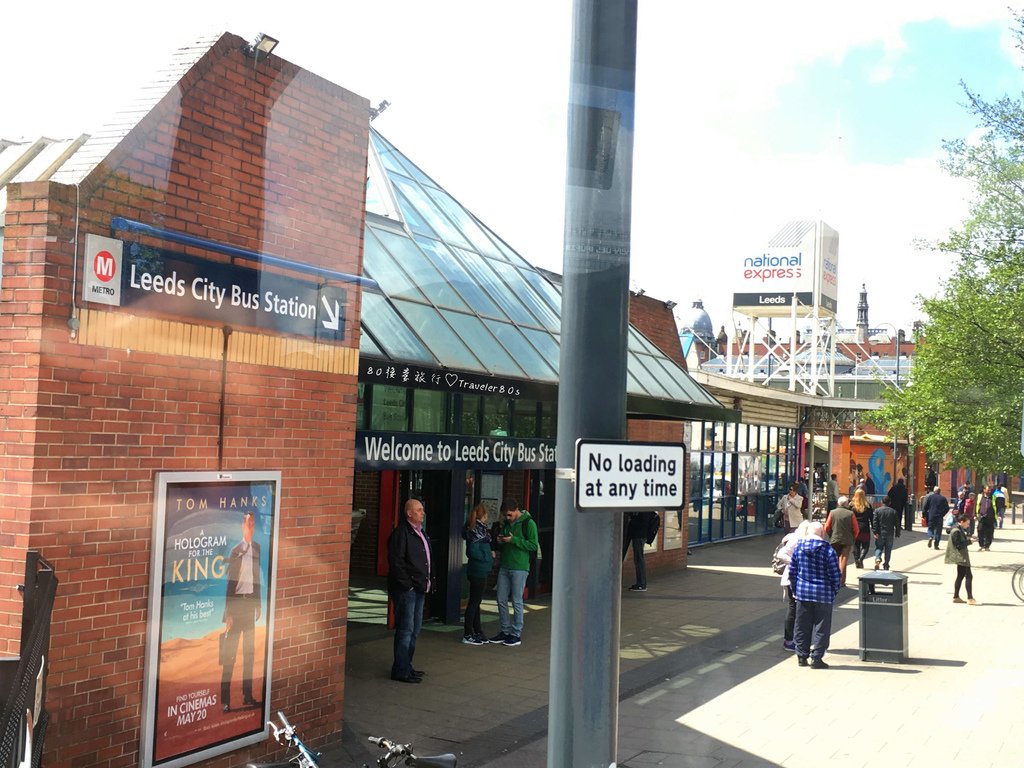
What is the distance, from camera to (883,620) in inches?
459

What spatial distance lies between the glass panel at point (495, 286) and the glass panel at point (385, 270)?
193 cm

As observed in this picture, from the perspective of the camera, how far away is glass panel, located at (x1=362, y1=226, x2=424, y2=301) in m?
10.1

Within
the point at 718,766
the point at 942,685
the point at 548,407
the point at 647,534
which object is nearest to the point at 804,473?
the point at 647,534

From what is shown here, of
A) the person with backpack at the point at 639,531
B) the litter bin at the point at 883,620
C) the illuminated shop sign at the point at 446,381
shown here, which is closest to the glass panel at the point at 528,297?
the illuminated shop sign at the point at 446,381

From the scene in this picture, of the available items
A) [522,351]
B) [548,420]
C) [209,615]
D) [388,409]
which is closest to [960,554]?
[548,420]

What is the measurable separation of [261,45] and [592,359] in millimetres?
4339

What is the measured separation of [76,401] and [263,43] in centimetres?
281

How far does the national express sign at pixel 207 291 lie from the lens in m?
6.00

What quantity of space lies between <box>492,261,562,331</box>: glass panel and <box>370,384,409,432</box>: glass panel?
234 centimetres

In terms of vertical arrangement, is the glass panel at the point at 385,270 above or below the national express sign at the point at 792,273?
below

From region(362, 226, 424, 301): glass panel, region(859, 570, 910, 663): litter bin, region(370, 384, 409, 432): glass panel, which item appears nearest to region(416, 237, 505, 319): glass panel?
region(362, 226, 424, 301): glass panel

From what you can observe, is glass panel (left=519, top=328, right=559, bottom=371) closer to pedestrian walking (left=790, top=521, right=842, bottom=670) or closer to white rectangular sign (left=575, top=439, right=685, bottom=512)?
pedestrian walking (left=790, top=521, right=842, bottom=670)

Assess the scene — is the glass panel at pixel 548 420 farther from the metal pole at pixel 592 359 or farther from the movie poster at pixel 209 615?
the metal pole at pixel 592 359

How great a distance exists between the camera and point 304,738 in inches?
295
